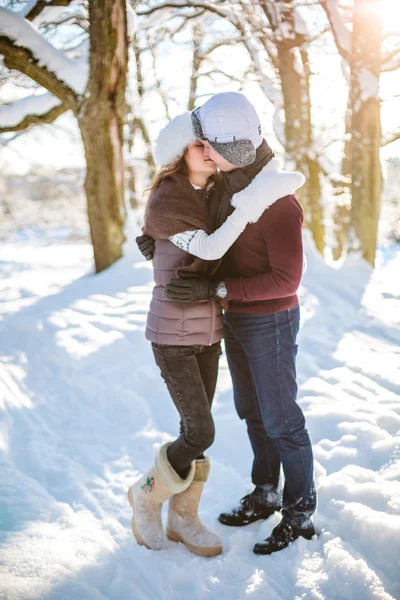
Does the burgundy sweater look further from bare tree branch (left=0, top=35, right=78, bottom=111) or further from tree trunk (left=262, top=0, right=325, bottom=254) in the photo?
tree trunk (left=262, top=0, right=325, bottom=254)

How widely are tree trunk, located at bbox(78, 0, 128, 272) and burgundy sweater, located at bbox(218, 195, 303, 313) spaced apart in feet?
15.0

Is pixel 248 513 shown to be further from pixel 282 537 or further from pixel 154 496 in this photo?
pixel 154 496

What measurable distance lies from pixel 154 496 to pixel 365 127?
21.1 feet

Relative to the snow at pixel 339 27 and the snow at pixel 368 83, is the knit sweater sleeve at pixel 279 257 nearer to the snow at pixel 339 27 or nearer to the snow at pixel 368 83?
the snow at pixel 368 83

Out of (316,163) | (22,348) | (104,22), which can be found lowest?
(22,348)

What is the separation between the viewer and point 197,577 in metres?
2.10

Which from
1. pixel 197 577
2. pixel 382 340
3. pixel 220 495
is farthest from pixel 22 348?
pixel 382 340

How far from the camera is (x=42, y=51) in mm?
5652

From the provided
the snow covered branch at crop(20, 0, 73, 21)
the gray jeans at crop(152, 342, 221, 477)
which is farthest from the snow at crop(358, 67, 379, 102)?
the gray jeans at crop(152, 342, 221, 477)

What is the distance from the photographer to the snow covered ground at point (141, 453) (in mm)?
2029

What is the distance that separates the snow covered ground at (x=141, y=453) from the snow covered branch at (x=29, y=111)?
2.63 meters

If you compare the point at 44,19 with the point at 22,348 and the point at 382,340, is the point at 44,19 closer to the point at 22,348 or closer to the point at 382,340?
the point at 22,348

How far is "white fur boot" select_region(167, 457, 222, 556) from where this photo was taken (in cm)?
226

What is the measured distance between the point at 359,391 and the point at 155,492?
2.16 meters
